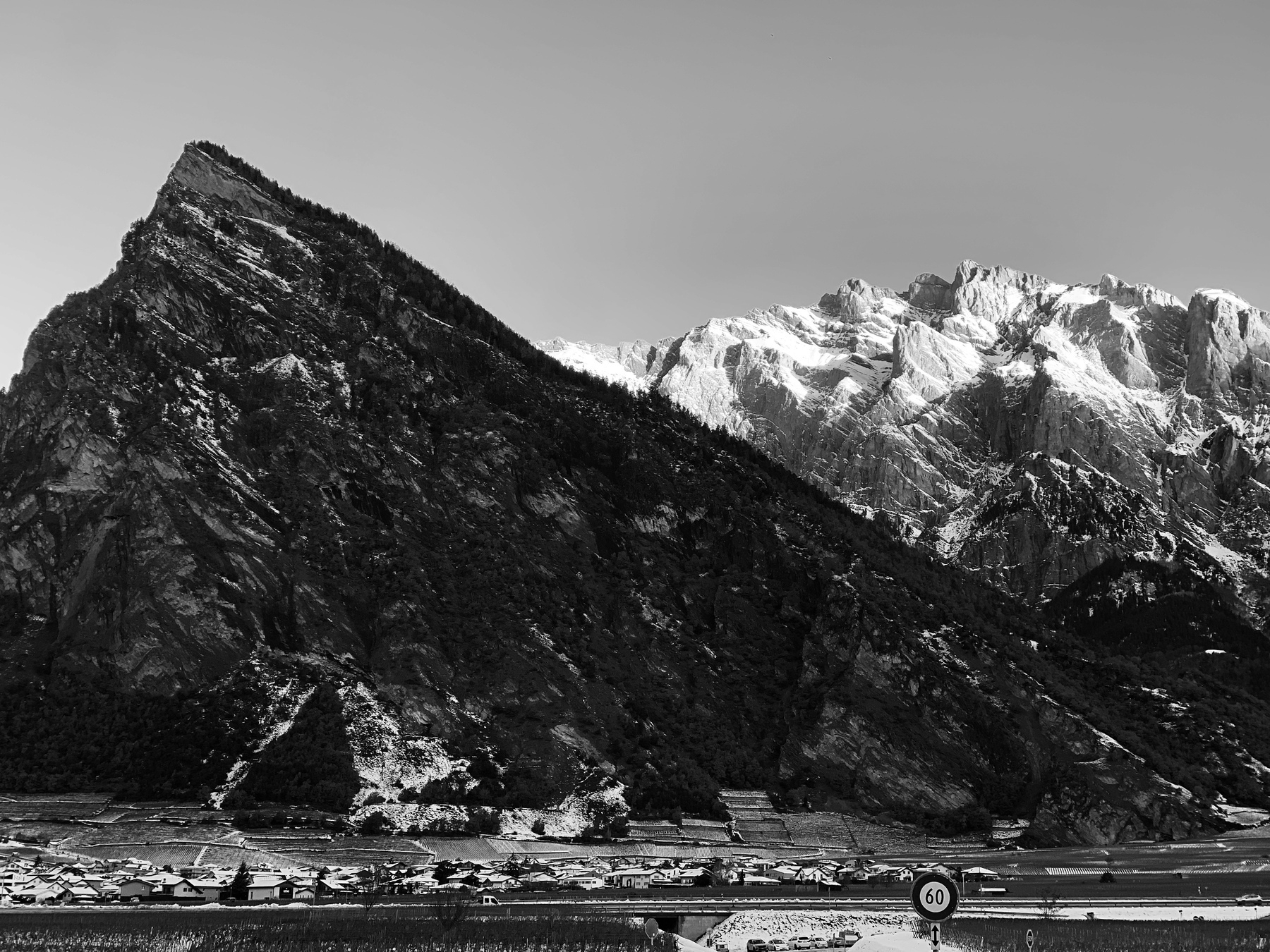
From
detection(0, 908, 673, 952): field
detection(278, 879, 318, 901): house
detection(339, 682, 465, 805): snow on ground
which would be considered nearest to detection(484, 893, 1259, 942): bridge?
detection(0, 908, 673, 952): field

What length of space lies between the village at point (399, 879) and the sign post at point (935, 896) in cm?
6424

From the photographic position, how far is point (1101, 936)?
86.8 meters

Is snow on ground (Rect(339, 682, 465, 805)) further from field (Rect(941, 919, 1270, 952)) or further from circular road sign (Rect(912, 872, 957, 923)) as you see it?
circular road sign (Rect(912, 872, 957, 923))

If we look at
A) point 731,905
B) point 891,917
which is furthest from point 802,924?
point 731,905

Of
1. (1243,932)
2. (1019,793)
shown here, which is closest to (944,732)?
(1019,793)

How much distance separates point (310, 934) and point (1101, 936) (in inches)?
2065

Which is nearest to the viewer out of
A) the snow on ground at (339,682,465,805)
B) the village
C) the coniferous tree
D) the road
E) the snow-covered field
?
the snow-covered field

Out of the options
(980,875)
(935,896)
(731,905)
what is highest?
(935,896)

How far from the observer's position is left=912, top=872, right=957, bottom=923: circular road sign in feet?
143

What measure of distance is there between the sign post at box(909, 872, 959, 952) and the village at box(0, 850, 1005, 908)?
211ft

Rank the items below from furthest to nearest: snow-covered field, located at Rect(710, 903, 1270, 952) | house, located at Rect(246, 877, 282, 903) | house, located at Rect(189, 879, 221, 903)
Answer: house, located at Rect(246, 877, 282, 903) < house, located at Rect(189, 879, 221, 903) < snow-covered field, located at Rect(710, 903, 1270, 952)

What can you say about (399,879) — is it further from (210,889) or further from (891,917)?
(891,917)

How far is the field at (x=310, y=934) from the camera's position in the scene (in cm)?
8038

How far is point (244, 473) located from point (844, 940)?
13210 cm
